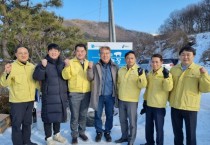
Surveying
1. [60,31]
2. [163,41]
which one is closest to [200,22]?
[163,41]

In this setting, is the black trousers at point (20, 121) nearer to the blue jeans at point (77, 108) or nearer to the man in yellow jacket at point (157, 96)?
the blue jeans at point (77, 108)

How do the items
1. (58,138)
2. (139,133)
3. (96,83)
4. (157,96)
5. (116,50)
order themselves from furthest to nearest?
(116,50)
(139,133)
(58,138)
(96,83)
(157,96)

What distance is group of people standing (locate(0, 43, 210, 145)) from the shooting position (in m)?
4.01

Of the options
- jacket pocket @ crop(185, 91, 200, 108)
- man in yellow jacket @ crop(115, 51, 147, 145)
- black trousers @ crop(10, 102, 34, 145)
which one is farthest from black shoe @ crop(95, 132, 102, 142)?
jacket pocket @ crop(185, 91, 200, 108)

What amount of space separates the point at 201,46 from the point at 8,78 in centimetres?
3501

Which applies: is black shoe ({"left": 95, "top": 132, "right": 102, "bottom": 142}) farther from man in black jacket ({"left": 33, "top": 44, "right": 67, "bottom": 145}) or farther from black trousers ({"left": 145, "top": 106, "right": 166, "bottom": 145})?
black trousers ({"left": 145, "top": 106, "right": 166, "bottom": 145})

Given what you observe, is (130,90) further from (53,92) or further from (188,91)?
(53,92)

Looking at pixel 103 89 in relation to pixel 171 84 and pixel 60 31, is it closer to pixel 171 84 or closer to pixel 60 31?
pixel 171 84

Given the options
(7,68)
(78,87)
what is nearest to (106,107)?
(78,87)

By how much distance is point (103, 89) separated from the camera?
15.8 ft

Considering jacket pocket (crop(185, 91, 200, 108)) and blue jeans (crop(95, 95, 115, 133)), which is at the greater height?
jacket pocket (crop(185, 91, 200, 108))

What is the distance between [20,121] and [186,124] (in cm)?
251

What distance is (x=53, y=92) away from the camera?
4500mm

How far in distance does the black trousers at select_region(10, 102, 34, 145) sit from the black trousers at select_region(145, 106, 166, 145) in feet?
6.27
